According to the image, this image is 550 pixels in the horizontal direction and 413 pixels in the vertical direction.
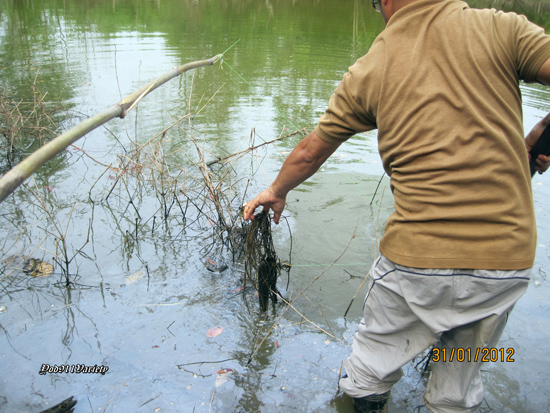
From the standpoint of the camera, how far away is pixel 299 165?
2254 mm

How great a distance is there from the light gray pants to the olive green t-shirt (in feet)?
0.28

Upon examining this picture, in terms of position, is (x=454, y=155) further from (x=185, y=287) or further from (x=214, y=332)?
(x=185, y=287)

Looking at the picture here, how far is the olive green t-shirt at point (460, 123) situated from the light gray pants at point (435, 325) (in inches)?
3.4

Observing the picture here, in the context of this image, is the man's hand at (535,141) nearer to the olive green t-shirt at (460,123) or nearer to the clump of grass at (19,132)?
the olive green t-shirt at (460,123)

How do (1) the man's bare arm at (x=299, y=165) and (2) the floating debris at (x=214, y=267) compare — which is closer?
(1) the man's bare arm at (x=299, y=165)

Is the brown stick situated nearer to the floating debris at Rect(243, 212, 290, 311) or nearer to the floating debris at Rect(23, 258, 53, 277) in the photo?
the floating debris at Rect(243, 212, 290, 311)

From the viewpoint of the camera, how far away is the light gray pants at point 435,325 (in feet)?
5.86

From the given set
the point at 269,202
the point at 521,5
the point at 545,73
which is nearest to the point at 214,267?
the point at 269,202

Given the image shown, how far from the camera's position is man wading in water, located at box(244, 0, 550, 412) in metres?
1.67

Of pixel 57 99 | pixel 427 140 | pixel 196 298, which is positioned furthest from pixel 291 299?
pixel 57 99

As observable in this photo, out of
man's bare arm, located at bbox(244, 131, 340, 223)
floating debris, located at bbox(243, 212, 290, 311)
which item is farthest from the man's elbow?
floating debris, located at bbox(243, 212, 290, 311)

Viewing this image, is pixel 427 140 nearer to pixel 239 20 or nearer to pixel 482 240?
pixel 482 240
